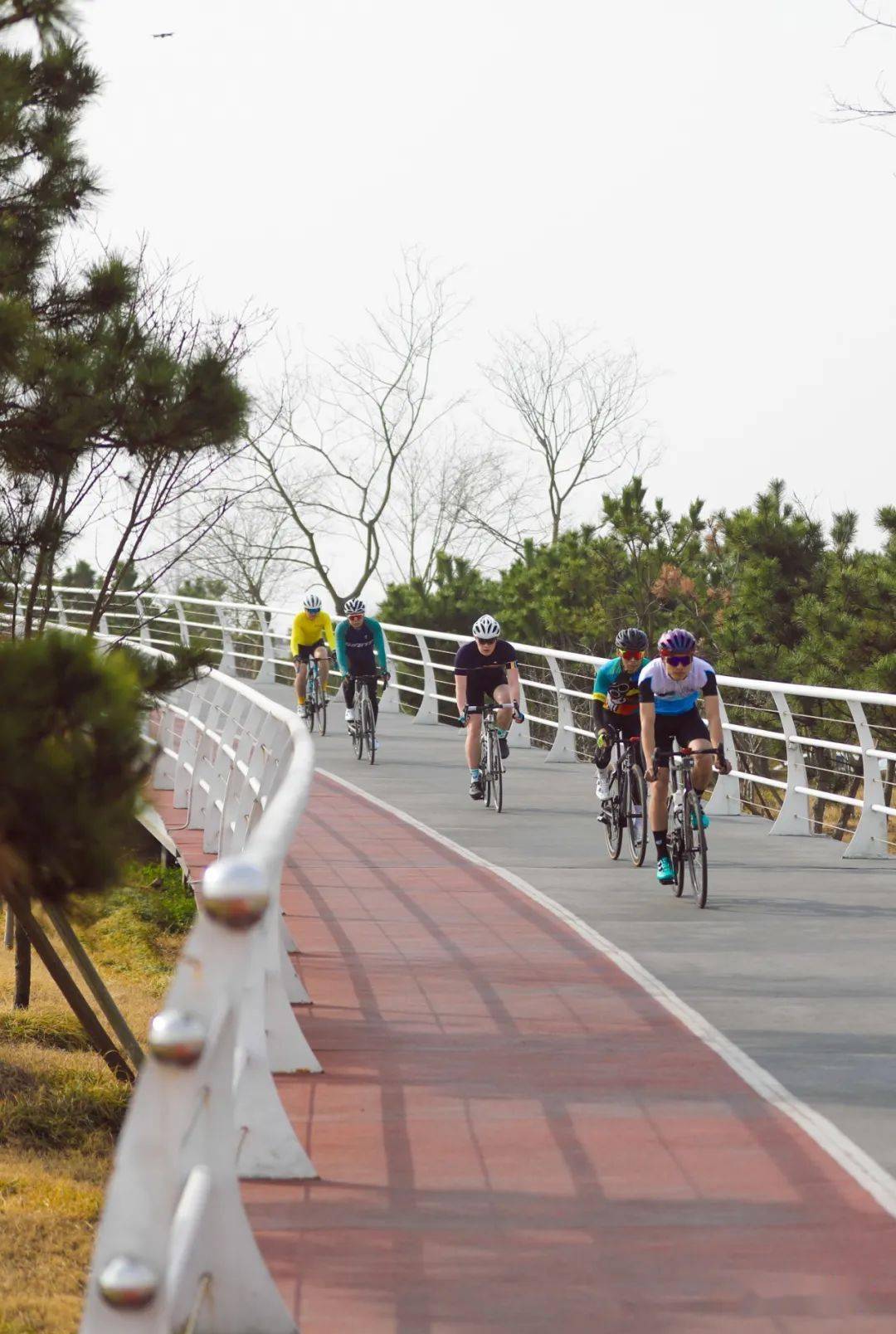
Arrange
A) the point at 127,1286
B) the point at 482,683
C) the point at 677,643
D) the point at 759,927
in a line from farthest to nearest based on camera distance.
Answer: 1. the point at 482,683
2. the point at 677,643
3. the point at 759,927
4. the point at 127,1286

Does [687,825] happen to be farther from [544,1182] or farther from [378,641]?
[378,641]

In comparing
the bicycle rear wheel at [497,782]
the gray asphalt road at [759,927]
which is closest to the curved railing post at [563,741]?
the gray asphalt road at [759,927]

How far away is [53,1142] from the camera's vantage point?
340 inches

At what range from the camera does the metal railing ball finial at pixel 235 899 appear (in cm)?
340

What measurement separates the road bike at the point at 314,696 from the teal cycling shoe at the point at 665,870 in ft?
43.2

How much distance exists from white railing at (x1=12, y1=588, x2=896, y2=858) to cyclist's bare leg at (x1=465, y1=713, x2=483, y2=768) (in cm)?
136

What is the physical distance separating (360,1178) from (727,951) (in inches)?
198

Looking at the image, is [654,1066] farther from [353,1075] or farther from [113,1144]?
[113,1144]

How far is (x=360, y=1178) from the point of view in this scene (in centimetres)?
585

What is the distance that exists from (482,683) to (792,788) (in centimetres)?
335

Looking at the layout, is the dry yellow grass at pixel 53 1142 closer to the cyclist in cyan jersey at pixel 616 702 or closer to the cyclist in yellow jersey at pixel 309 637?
the cyclist in cyan jersey at pixel 616 702

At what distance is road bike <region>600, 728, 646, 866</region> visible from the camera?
14359 millimetres

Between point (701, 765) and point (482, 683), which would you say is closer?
point (701, 765)

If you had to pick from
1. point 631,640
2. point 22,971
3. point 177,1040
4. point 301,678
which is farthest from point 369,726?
point 177,1040
